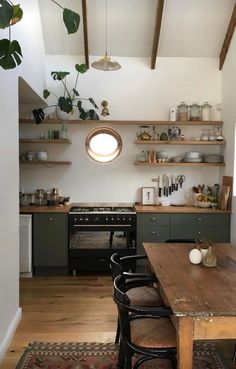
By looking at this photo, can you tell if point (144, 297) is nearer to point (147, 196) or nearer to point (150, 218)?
point (150, 218)

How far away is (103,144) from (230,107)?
1881 millimetres

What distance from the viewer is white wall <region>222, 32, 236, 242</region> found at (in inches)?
170

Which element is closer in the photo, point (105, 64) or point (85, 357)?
point (85, 357)

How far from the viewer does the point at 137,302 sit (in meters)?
2.40

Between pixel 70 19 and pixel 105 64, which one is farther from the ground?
pixel 105 64

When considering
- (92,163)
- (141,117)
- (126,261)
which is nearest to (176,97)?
(141,117)

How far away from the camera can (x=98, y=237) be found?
4.38 metres

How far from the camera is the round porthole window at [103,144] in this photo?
4938 millimetres

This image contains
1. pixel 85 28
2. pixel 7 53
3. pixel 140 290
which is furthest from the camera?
pixel 85 28

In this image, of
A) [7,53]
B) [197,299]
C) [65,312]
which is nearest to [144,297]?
[197,299]

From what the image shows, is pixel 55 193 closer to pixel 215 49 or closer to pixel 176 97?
pixel 176 97

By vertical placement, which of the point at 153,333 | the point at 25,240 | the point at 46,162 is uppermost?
the point at 46,162

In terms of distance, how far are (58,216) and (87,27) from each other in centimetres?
249

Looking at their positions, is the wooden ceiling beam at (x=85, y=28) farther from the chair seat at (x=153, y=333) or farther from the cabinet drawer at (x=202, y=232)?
the chair seat at (x=153, y=333)
